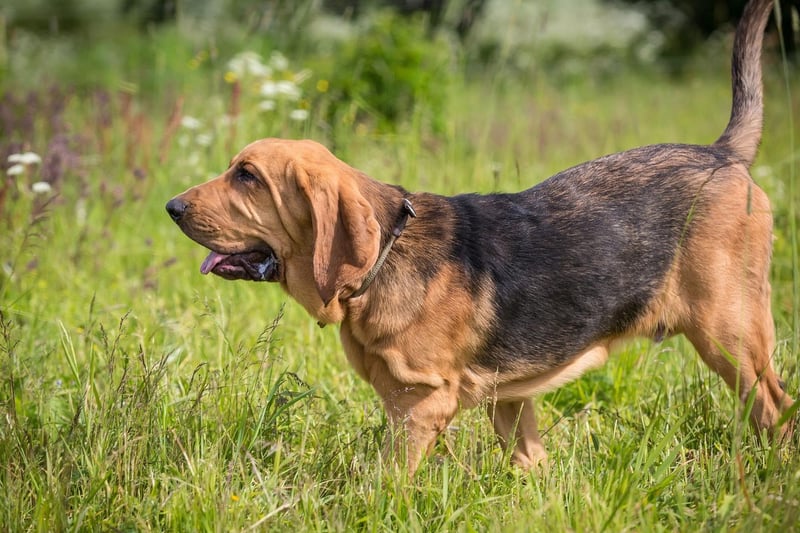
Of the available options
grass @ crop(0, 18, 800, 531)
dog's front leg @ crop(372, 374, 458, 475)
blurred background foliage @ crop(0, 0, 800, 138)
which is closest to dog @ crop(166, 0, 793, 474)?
dog's front leg @ crop(372, 374, 458, 475)

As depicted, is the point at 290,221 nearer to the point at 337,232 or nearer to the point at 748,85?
the point at 337,232

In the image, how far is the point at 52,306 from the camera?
18.2 feet

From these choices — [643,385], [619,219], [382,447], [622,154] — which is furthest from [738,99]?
[382,447]

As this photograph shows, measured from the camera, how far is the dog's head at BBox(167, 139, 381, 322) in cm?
351

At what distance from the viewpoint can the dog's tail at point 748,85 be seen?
4.16 meters

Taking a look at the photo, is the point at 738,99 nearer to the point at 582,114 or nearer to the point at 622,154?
the point at 622,154

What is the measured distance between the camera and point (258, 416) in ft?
12.3

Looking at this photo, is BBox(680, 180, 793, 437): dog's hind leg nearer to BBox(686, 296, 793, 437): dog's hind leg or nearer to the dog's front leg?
BBox(686, 296, 793, 437): dog's hind leg

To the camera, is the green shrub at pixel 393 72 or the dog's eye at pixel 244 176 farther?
the green shrub at pixel 393 72

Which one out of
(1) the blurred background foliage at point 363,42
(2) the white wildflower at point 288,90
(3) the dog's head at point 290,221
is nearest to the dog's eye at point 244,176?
(3) the dog's head at point 290,221

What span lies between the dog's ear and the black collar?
140 millimetres

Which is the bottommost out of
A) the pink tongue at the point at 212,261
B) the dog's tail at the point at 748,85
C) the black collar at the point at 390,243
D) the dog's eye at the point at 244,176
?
the pink tongue at the point at 212,261

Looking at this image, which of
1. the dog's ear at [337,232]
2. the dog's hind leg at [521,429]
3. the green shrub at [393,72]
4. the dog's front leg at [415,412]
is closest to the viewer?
the dog's ear at [337,232]

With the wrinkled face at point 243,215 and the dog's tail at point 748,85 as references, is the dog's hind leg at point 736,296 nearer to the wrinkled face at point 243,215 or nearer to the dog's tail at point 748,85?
the dog's tail at point 748,85
